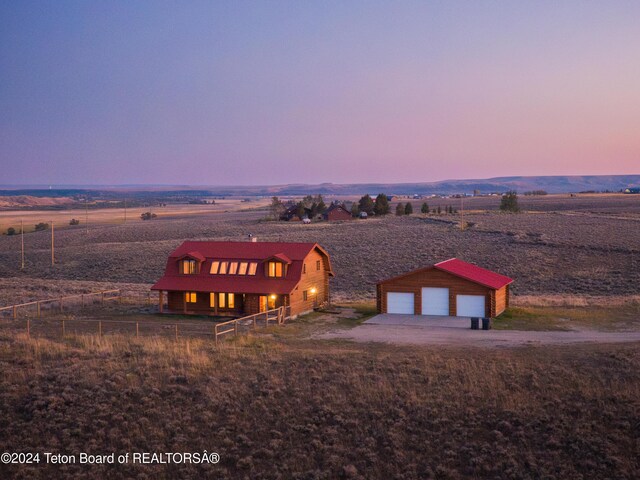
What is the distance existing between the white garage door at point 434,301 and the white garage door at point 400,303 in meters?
0.79

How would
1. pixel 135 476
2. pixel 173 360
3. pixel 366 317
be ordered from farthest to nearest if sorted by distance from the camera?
1. pixel 366 317
2. pixel 173 360
3. pixel 135 476

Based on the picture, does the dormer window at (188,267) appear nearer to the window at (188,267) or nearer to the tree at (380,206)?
the window at (188,267)

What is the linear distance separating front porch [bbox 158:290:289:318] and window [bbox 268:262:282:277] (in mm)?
1781

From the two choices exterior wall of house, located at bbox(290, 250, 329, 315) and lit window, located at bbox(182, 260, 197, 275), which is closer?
exterior wall of house, located at bbox(290, 250, 329, 315)

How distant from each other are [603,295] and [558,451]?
35006 mm

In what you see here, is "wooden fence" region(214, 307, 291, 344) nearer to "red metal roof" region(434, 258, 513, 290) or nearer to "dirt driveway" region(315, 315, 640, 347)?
"dirt driveway" region(315, 315, 640, 347)

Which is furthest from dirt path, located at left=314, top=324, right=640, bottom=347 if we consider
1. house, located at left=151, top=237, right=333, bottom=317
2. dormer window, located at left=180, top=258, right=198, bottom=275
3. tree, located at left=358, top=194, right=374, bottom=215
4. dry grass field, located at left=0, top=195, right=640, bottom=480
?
tree, located at left=358, top=194, right=374, bottom=215

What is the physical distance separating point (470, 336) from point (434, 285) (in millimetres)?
8150

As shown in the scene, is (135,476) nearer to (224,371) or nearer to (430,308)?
(224,371)

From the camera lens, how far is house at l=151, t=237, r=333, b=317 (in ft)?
129

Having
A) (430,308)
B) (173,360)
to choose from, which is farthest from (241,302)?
(173,360)

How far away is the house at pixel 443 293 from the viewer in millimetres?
39000

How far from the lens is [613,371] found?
24.2m

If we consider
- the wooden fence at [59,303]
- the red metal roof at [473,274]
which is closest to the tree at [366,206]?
the wooden fence at [59,303]
